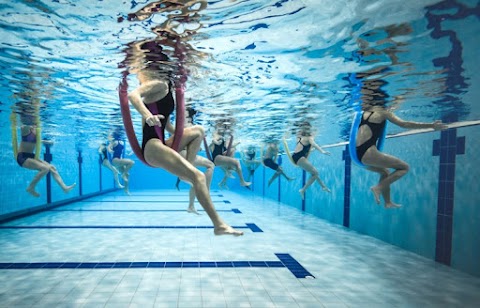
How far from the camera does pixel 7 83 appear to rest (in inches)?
293

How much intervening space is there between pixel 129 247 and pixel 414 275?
7046 mm

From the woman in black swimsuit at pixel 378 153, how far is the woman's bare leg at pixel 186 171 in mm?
4462

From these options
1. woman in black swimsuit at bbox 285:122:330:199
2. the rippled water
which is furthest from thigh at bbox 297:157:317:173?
the rippled water

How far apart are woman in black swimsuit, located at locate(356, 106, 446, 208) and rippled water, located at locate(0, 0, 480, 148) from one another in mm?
754

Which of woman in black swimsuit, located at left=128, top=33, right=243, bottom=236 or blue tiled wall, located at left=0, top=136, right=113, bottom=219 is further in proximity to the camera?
blue tiled wall, located at left=0, top=136, right=113, bottom=219

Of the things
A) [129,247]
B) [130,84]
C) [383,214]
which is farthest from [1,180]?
[383,214]

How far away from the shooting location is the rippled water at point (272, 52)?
150 inches

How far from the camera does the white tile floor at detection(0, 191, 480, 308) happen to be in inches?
191

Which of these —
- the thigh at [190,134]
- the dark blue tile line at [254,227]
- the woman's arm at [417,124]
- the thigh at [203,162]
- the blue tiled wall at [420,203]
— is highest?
the woman's arm at [417,124]

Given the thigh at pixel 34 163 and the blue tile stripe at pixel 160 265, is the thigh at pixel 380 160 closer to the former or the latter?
the blue tile stripe at pixel 160 265

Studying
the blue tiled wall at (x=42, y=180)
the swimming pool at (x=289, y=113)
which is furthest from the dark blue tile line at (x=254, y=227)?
the blue tiled wall at (x=42, y=180)

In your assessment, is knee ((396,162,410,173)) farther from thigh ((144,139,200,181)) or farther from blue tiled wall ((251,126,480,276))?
thigh ((144,139,200,181))

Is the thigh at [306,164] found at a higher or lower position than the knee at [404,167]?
lower

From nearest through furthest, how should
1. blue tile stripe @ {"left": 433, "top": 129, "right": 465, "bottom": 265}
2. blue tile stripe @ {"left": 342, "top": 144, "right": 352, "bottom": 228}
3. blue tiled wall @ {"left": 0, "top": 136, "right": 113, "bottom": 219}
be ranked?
blue tile stripe @ {"left": 433, "top": 129, "right": 465, "bottom": 265} < blue tile stripe @ {"left": 342, "top": 144, "right": 352, "bottom": 228} < blue tiled wall @ {"left": 0, "top": 136, "right": 113, "bottom": 219}
